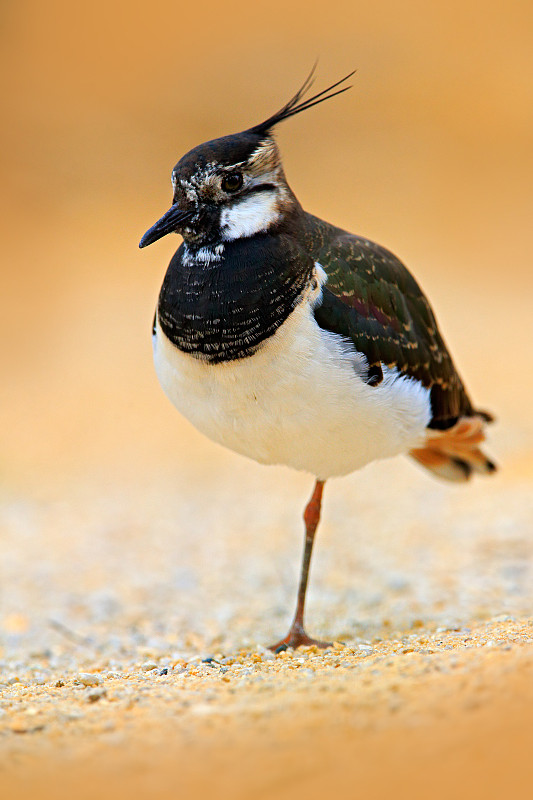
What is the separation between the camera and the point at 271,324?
156 inches

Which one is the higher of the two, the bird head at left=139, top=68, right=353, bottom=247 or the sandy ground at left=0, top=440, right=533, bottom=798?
the bird head at left=139, top=68, right=353, bottom=247

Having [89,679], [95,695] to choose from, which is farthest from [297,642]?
[95,695]

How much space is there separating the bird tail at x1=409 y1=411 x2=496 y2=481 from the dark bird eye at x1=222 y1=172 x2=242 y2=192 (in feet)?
6.96

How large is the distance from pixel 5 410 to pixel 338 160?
8.58m

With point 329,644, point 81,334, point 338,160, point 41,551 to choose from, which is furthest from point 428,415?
point 338,160

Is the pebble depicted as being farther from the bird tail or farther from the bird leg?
the bird tail

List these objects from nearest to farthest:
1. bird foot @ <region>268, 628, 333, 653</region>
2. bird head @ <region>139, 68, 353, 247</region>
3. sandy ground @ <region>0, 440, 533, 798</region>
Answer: sandy ground @ <region>0, 440, 533, 798</region>, bird head @ <region>139, 68, 353, 247</region>, bird foot @ <region>268, 628, 333, 653</region>

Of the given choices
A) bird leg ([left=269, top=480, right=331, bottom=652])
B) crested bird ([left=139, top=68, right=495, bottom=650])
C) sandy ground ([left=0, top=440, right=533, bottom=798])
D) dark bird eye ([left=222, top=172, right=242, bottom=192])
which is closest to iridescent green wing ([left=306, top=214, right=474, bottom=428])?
crested bird ([left=139, top=68, right=495, bottom=650])

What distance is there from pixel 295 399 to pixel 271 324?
13.9 inches

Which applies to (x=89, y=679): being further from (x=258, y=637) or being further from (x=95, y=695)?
(x=258, y=637)

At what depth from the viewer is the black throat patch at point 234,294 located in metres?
3.97

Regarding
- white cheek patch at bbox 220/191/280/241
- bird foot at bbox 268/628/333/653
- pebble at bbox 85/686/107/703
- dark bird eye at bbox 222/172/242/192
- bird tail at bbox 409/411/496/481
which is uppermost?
dark bird eye at bbox 222/172/242/192

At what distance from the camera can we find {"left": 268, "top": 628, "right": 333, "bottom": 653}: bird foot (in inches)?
183

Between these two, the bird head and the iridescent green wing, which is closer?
the bird head
